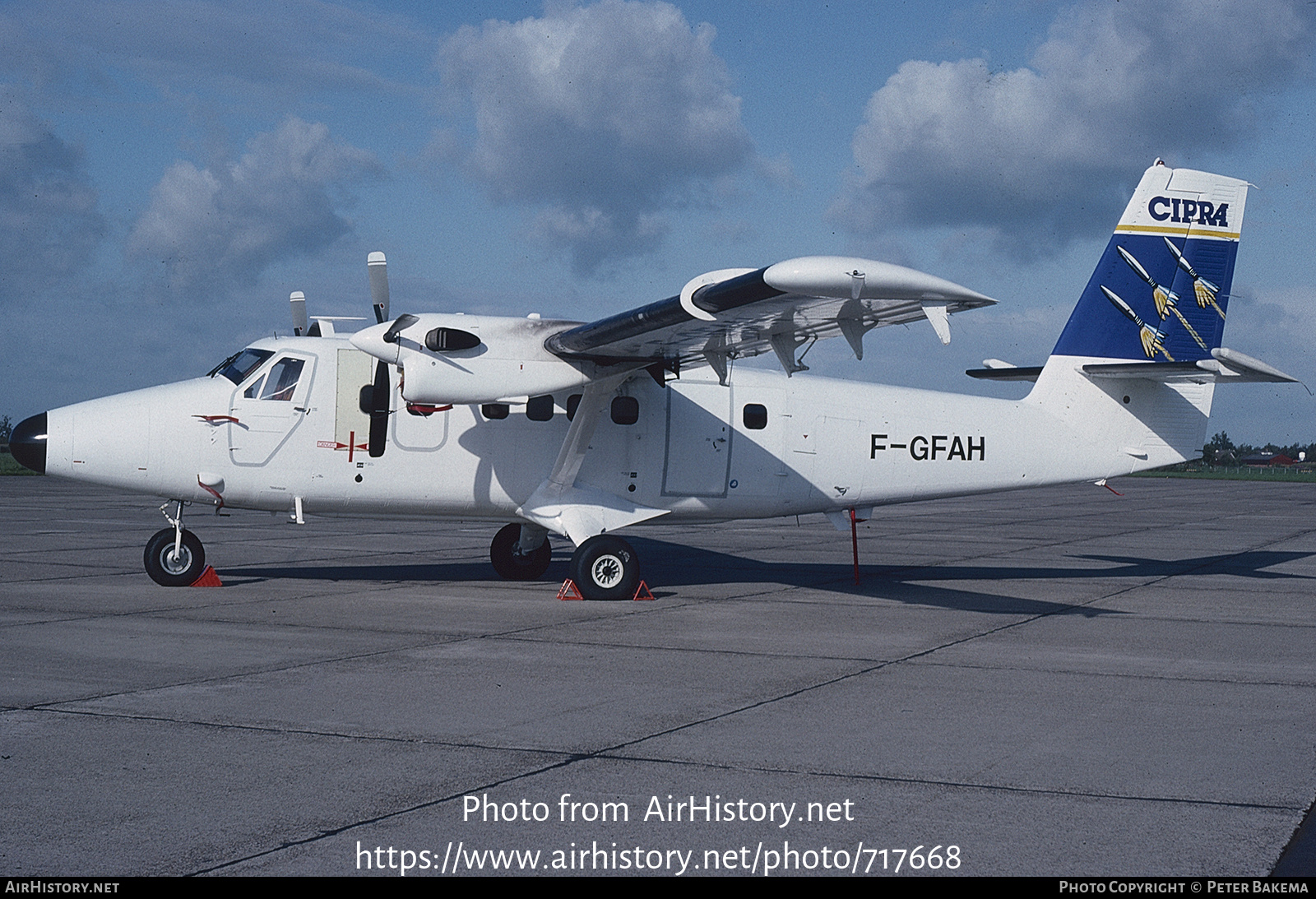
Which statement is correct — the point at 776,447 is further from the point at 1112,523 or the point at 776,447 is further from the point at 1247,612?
the point at 1112,523

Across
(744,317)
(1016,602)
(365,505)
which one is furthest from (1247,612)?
(365,505)

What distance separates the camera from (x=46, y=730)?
677 cm

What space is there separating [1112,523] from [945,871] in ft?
90.8

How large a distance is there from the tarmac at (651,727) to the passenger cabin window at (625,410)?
7.06 ft

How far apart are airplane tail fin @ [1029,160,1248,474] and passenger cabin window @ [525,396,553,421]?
6.40 meters

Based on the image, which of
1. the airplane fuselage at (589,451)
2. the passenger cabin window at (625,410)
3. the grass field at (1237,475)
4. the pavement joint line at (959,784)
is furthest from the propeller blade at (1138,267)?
the grass field at (1237,475)

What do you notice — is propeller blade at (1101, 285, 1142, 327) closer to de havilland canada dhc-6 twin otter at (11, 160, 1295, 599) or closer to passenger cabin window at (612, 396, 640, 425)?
de havilland canada dhc-6 twin otter at (11, 160, 1295, 599)

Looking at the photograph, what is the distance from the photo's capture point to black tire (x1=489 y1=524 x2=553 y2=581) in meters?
15.6

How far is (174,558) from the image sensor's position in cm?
1356

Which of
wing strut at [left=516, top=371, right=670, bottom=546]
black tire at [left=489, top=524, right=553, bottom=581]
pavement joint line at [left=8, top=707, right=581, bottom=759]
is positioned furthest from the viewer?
black tire at [left=489, top=524, right=553, bottom=581]

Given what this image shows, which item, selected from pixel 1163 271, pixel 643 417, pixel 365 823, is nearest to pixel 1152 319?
pixel 1163 271

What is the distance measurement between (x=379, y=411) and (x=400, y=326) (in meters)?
1.54

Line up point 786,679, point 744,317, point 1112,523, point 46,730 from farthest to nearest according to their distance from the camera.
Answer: point 1112,523
point 744,317
point 786,679
point 46,730

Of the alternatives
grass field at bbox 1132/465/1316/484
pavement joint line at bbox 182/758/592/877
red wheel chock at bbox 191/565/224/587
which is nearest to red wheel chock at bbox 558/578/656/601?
red wheel chock at bbox 191/565/224/587
